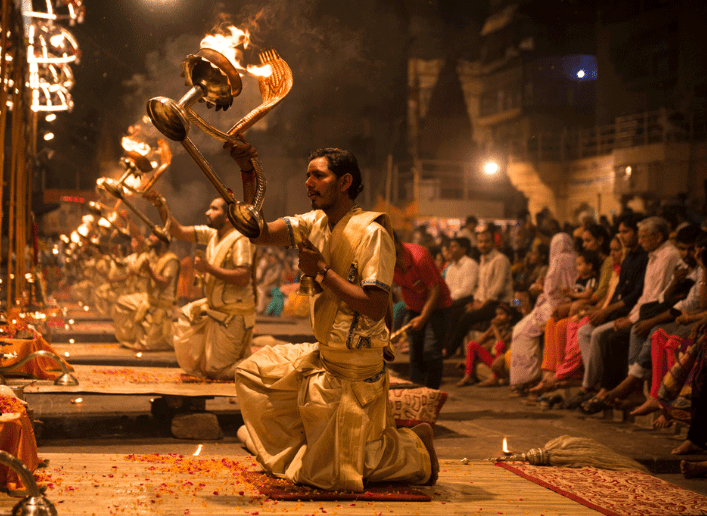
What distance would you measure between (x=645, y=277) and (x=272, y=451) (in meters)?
4.97

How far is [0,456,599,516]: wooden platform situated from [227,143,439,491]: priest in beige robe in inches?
8.6

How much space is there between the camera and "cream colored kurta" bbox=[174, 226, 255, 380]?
7.29 meters

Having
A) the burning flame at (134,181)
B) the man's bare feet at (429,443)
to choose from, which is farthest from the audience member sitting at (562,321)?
the man's bare feet at (429,443)

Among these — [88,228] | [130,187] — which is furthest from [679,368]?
[88,228]

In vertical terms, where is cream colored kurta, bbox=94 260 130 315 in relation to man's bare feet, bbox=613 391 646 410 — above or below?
above

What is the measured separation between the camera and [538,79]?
24.4 metres

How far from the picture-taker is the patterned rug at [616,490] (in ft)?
13.4

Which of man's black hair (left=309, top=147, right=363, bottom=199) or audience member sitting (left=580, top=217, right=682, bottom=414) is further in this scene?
audience member sitting (left=580, top=217, right=682, bottom=414)

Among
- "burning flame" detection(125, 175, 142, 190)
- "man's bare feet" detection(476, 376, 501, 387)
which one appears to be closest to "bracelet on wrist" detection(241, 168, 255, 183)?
"burning flame" detection(125, 175, 142, 190)

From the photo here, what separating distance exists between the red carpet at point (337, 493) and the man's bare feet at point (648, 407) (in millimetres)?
4066

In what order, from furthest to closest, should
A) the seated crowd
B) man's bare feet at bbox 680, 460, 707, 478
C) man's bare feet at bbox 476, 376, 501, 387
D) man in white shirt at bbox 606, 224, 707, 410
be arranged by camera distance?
1. man's bare feet at bbox 476, 376, 501, 387
2. man in white shirt at bbox 606, 224, 707, 410
3. the seated crowd
4. man's bare feet at bbox 680, 460, 707, 478

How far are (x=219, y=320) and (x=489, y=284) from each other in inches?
197

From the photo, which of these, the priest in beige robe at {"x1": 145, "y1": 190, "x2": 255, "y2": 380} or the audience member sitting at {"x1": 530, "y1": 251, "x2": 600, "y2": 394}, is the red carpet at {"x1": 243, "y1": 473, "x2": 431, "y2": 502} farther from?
the audience member sitting at {"x1": 530, "y1": 251, "x2": 600, "y2": 394}

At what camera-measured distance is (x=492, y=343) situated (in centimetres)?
1111
